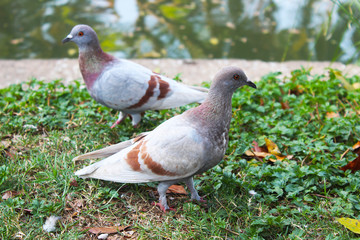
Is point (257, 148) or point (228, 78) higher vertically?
point (228, 78)

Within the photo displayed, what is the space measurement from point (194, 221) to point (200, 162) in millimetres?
460

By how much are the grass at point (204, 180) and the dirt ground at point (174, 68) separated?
3.72 feet

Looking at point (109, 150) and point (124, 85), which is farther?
point (124, 85)

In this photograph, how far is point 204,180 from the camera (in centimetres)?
324

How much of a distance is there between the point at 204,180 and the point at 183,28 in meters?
4.19

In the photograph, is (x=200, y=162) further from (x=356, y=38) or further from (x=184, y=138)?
(x=356, y=38)

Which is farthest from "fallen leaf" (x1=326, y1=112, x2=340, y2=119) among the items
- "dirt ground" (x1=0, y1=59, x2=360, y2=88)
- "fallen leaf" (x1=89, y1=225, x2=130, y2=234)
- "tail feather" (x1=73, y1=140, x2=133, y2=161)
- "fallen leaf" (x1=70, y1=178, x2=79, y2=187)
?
"fallen leaf" (x1=70, y1=178, x2=79, y2=187)

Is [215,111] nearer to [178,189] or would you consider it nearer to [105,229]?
[178,189]

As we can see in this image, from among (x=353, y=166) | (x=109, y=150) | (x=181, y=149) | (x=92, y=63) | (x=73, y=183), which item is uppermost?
(x=92, y=63)

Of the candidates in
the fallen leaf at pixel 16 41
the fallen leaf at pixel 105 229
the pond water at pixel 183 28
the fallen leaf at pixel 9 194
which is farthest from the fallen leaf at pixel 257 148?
the fallen leaf at pixel 16 41

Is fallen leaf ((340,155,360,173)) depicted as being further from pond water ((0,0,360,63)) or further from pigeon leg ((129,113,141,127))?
pond water ((0,0,360,63))

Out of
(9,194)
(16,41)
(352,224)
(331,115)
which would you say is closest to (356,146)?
(331,115)

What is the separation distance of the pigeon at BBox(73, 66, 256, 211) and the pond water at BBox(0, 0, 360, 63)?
134 inches

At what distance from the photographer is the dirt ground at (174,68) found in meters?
5.27
